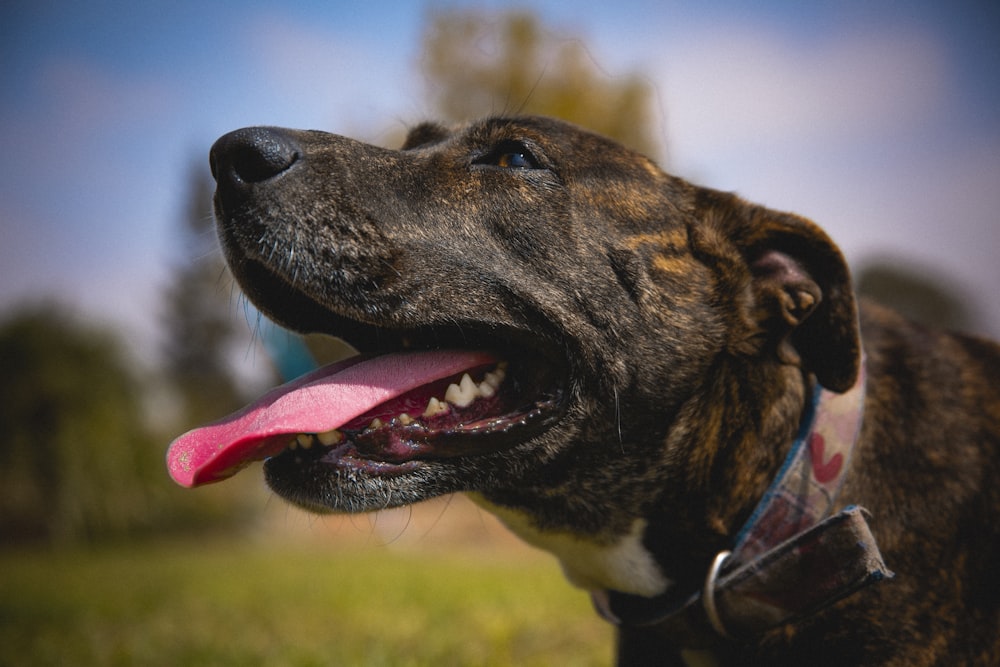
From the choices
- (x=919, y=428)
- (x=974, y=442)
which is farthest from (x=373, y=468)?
(x=974, y=442)

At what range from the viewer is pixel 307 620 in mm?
5082

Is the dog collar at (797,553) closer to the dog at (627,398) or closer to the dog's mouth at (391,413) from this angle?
the dog at (627,398)

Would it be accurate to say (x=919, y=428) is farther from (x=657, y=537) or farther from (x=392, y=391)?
(x=392, y=391)

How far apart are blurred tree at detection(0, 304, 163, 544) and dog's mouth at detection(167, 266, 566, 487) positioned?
16948 mm

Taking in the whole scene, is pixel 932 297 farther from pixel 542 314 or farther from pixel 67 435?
pixel 67 435

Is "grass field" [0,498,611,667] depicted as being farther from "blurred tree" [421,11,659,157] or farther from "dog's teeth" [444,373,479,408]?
"blurred tree" [421,11,659,157]

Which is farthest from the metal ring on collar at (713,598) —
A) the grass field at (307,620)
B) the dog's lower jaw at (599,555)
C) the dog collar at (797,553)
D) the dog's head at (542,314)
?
the grass field at (307,620)

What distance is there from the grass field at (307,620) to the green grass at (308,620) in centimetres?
1

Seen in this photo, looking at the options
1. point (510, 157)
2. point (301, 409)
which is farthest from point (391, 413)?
point (510, 157)

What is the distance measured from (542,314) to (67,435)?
57.9 ft

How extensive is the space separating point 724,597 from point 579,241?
1152 millimetres

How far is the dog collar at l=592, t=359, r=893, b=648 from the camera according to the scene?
204 cm

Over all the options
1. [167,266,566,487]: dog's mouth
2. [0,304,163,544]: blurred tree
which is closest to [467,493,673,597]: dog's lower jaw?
[167,266,566,487]: dog's mouth

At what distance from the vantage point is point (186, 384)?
153 ft
